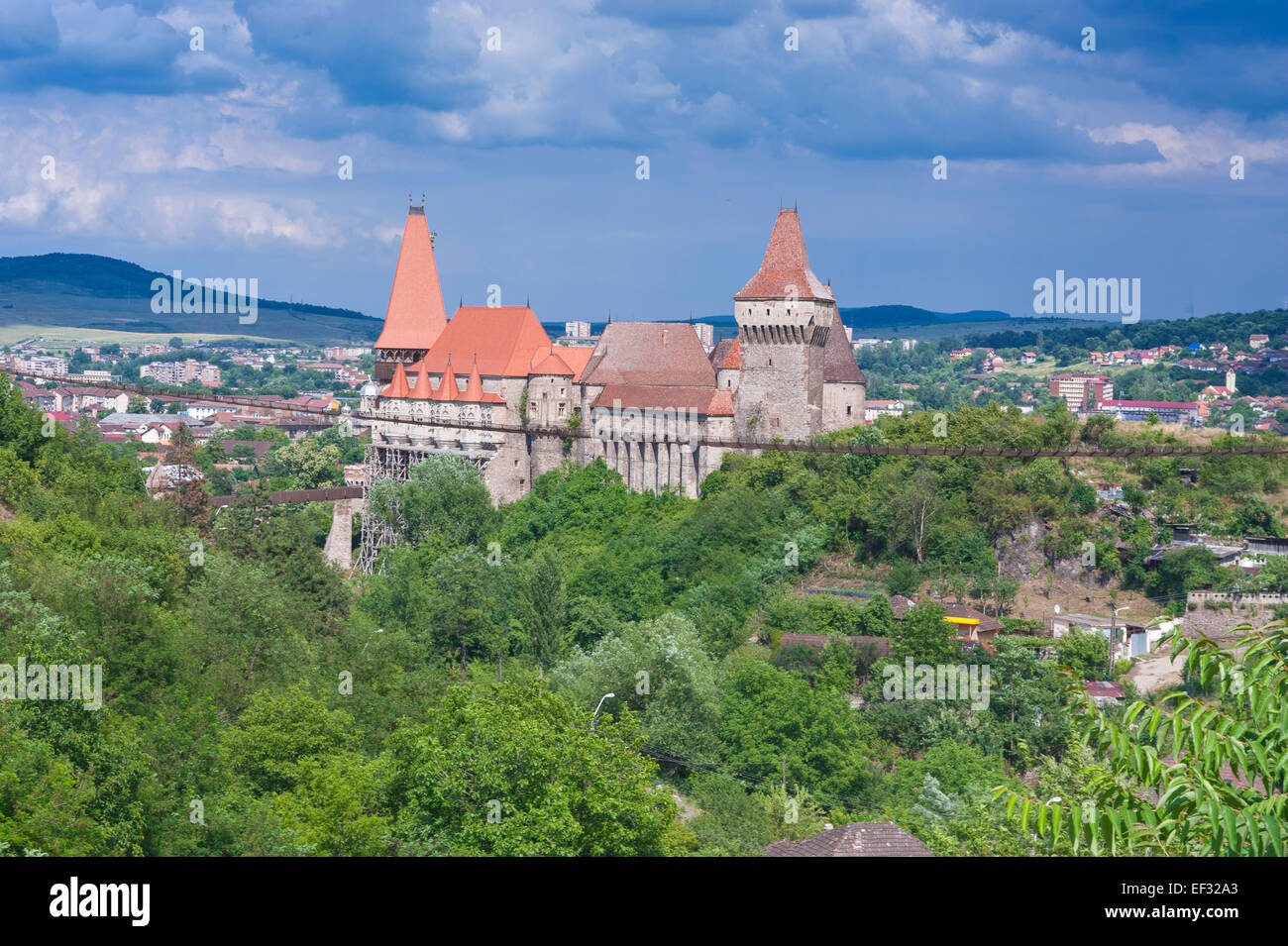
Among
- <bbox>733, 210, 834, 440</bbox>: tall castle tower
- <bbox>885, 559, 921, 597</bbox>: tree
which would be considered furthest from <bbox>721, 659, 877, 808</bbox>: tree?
<bbox>733, 210, 834, 440</bbox>: tall castle tower

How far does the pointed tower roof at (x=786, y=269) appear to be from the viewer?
5434cm

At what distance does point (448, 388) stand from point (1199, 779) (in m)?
55.8

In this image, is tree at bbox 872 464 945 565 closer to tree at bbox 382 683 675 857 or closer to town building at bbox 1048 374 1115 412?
tree at bbox 382 683 675 857

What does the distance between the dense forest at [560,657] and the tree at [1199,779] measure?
0.14m

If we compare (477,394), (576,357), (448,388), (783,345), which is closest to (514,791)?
(783,345)

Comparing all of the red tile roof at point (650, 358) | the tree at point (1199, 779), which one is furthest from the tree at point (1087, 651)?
the tree at point (1199, 779)

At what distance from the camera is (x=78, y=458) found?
1938 inches

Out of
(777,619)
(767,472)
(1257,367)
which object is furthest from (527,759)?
(1257,367)

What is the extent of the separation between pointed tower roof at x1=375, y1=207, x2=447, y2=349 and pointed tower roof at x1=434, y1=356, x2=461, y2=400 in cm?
553

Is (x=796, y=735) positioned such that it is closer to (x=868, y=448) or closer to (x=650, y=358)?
(x=868, y=448)

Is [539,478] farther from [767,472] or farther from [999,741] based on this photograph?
[999,741]

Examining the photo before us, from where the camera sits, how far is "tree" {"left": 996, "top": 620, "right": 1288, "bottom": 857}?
6980 millimetres

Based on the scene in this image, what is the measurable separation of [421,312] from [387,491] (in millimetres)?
13308
